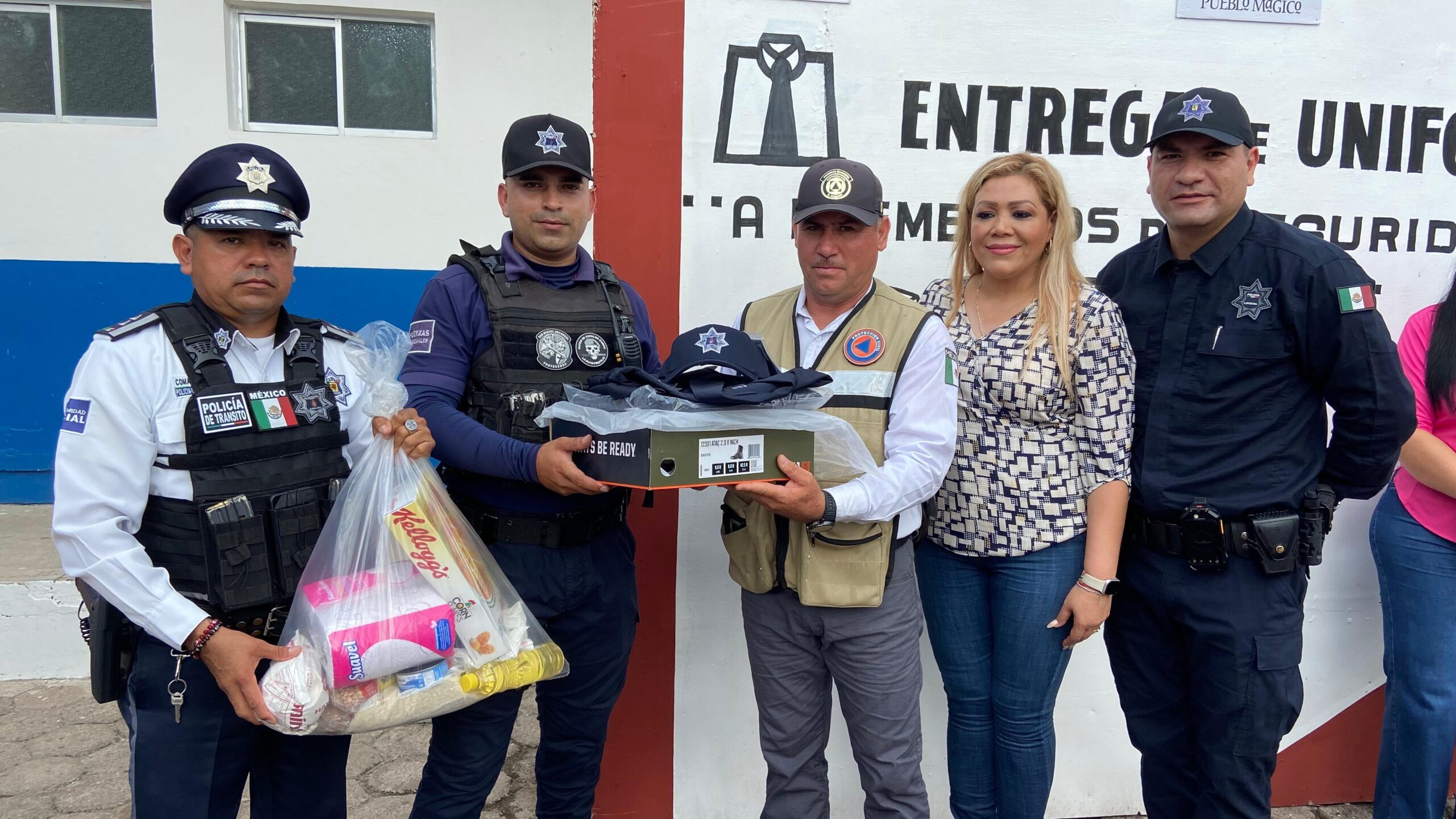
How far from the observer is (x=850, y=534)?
186 centimetres

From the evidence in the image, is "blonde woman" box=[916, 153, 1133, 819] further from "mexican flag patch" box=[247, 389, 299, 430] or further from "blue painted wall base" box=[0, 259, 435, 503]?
"blue painted wall base" box=[0, 259, 435, 503]

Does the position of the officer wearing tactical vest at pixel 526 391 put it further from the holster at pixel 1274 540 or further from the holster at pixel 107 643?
the holster at pixel 1274 540

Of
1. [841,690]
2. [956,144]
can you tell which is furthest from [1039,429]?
[956,144]

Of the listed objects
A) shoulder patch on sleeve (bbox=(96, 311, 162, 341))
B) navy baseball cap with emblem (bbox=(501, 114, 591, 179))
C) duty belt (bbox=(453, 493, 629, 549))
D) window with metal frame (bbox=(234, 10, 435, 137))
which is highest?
window with metal frame (bbox=(234, 10, 435, 137))

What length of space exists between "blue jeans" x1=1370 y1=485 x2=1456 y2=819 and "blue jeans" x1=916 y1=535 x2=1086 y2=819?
1.20 meters

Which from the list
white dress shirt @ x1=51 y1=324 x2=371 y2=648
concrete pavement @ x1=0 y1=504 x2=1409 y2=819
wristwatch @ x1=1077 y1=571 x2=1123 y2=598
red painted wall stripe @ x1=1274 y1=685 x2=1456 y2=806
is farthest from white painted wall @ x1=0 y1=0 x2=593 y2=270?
red painted wall stripe @ x1=1274 y1=685 x2=1456 y2=806

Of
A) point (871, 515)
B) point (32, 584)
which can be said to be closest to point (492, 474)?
point (871, 515)

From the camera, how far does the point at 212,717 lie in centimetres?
161

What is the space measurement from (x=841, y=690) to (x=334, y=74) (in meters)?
5.04

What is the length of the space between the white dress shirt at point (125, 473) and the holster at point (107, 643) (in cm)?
7

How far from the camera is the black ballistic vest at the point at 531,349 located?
1910mm

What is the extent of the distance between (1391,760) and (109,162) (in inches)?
266

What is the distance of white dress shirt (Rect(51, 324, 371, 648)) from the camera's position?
145 cm

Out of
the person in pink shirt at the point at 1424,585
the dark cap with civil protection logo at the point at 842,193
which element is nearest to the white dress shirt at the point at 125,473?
the dark cap with civil protection logo at the point at 842,193
